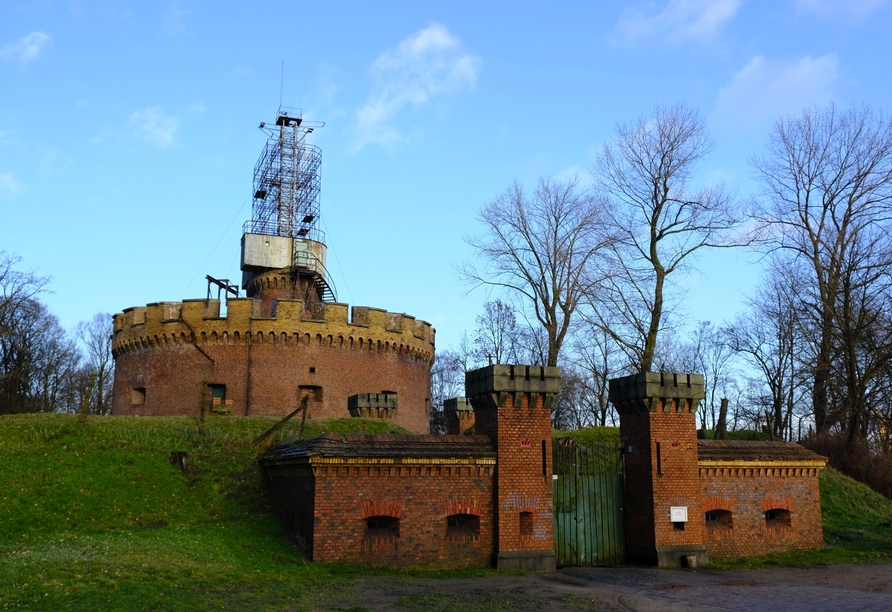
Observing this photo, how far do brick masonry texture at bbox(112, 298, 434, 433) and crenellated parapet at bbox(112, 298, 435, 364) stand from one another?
39mm

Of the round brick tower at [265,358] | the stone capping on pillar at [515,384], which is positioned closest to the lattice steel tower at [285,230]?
the round brick tower at [265,358]

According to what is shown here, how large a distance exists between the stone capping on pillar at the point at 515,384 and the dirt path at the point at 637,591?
10.6ft

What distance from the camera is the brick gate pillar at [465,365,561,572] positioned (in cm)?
1424

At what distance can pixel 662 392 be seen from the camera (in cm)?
1592

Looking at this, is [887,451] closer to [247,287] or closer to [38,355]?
[247,287]

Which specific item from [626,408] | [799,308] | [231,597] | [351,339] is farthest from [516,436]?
[799,308]

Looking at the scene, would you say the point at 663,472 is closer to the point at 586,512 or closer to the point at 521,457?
the point at 586,512

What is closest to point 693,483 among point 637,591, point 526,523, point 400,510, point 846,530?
point 526,523

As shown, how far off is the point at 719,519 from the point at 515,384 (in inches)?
231

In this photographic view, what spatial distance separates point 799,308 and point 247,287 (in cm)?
2356

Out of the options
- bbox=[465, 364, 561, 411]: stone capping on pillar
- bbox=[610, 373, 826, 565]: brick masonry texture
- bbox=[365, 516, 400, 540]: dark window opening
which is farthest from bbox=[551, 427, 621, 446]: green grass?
bbox=[365, 516, 400, 540]: dark window opening

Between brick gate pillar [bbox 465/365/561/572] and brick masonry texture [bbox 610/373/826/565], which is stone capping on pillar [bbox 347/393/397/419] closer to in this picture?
brick masonry texture [bbox 610/373/826/565]

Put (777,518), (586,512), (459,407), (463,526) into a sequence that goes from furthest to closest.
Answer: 1. (459,407)
2. (777,518)
3. (586,512)
4. (463,526)

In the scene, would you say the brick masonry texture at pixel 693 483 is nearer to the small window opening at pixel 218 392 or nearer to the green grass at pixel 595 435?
the green grass at pixel 595 435
